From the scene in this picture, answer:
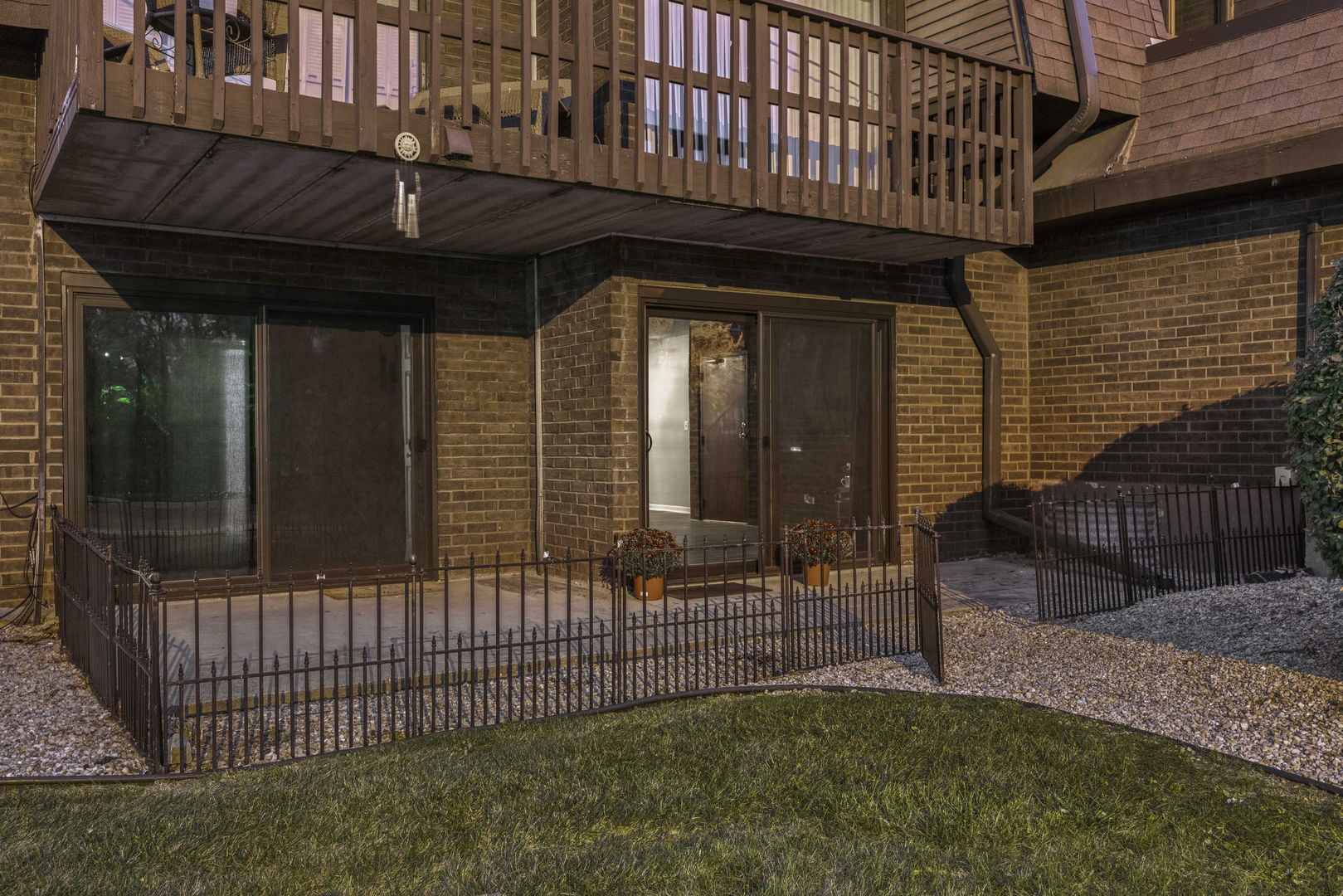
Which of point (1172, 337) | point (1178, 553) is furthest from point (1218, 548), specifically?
point (1172, 337)

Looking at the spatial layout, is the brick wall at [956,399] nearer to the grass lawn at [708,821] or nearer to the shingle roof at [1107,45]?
the shingle roof at [1107,45]

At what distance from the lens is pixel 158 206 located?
779cm

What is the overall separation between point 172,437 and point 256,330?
1.11m

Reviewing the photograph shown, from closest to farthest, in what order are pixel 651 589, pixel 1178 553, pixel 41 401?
pixel 41 401 < pixel 651 589 < pixel 1178 553

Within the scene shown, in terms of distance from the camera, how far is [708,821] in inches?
163

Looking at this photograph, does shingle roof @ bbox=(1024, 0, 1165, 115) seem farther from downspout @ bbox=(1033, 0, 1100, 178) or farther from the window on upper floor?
the window on upper floor

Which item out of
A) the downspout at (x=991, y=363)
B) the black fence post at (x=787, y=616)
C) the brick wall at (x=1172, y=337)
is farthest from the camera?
the downspout at (x=991, y=363)

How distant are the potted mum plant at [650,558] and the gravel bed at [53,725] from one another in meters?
3.82

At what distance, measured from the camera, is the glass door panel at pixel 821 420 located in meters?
10.4

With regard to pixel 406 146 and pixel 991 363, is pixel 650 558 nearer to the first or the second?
pixel 406 146

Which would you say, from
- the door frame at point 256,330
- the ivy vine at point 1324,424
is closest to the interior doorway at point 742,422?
the door frame at point 256,330

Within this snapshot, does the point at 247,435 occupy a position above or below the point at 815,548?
above

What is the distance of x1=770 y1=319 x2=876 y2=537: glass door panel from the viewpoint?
10.4 m

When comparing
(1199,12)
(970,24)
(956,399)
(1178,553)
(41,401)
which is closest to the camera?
(41,401)
